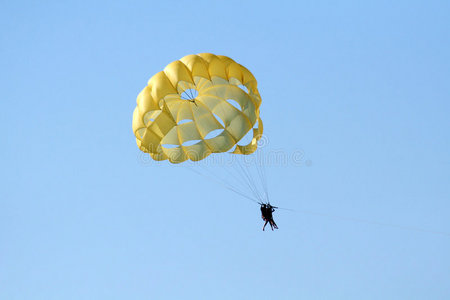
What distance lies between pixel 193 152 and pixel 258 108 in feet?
9.86

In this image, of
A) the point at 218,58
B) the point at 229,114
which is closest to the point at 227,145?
the point at 229,114

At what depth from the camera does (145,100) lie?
33375 millimetres

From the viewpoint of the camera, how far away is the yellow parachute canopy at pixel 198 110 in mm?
33375

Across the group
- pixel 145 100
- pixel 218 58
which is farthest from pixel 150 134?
pixel 218 58

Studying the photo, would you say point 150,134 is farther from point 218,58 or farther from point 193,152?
point 218,58

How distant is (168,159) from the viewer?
114 ft

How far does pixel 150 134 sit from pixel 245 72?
423cm

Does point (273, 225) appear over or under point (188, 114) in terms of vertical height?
under

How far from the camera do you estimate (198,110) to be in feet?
111

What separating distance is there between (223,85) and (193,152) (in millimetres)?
2719

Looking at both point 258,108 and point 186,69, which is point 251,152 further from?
point 186,69

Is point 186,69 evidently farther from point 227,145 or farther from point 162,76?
point 227,145

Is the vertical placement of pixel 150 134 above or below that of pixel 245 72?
below

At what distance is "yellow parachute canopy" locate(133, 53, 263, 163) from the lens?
1314 inches
